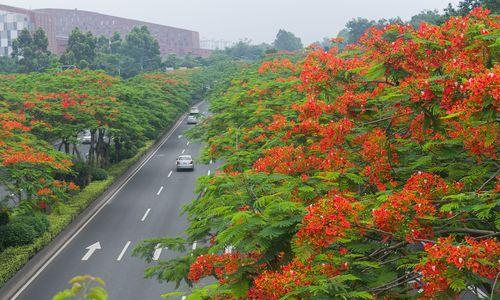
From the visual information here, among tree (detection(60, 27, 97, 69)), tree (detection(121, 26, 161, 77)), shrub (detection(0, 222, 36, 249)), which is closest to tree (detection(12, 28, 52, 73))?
tree (detection(60, 27, 97, 69))

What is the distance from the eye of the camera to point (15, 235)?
70.9 feet

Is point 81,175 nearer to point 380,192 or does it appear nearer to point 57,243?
point 57,243

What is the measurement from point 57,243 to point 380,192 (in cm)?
1824

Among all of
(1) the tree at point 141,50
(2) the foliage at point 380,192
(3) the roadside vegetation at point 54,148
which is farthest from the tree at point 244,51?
(2) the foliage at point 380,192

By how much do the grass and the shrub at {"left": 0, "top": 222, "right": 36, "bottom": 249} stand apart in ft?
0.95

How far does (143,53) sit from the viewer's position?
10700 centimetres

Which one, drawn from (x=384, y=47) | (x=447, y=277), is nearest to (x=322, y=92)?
(x=384, y=47)

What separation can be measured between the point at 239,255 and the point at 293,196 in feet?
4.68

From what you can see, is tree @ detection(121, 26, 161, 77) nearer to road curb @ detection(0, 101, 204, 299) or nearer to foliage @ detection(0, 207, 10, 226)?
road curb @ detection(0, 101, 204, 299)

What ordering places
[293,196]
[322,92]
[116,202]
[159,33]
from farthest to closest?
1. [159,33]
2. [116,202]
3. [322,92]
4. [293,196]

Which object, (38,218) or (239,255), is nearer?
(239,255)

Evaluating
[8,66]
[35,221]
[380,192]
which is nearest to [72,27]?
[8,66]

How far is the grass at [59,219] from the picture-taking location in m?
19.5

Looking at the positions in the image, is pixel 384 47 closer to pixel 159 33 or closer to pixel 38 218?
pixel 38 218
